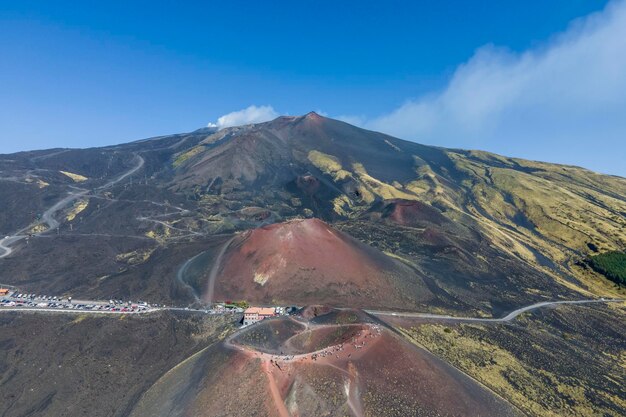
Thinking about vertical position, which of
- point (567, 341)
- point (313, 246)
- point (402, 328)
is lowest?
point (567, 341)

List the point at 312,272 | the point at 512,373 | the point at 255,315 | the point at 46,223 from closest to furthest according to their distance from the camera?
the point at 512,373 < the point at 255,315 < the point at 312,272 < the point at 46,223

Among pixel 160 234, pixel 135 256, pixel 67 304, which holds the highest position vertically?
pixel 160 234

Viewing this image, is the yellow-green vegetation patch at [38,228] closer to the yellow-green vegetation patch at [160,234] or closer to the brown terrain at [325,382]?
the yellow-green vegetation patch at [160,234]

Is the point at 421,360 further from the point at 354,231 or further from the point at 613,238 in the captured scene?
the point at 613,238

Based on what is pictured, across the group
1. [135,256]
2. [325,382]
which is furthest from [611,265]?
[135,256]

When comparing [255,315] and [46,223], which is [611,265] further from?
[46,223]

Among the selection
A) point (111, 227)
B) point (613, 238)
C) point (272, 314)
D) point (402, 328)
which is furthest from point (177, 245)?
point (613, 238)

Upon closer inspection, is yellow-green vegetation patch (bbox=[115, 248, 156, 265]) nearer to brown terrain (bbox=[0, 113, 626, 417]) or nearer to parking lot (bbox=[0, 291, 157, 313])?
brown terrain (bbox=[0, 113, 626, 417])
